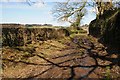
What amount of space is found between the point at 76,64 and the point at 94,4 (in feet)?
79.7

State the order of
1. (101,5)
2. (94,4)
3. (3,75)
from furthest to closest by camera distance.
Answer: (94,4) → (101,5) → (3,75)

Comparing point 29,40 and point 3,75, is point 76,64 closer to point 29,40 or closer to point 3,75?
point 3,75

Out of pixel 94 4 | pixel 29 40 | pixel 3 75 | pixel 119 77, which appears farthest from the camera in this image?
pixel 94 4

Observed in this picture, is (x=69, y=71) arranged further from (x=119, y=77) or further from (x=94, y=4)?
(x=94, y=4)

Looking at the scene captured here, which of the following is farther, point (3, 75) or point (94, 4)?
point (94, 4)

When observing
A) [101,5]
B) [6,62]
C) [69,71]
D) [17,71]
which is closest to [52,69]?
[69,71]

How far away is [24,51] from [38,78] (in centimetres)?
543

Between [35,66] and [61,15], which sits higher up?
[61,15]

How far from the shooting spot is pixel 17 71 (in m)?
9.12

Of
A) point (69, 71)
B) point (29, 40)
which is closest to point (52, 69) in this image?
point (69, 71)

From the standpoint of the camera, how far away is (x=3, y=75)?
845 cm

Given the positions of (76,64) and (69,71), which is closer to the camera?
(69,71)

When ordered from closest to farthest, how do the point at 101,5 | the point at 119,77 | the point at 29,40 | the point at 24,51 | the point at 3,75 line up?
the point at 119,77, the point at 3,75, the point at 24,51, the point at 29,40, the point at 101,5

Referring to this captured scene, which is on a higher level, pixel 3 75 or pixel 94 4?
pixel 94 4
